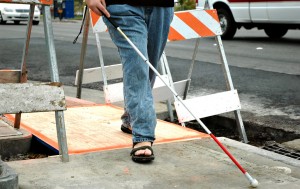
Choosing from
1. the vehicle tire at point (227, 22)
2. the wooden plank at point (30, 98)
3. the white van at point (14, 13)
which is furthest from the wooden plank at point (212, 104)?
the white van at point (14, 13)

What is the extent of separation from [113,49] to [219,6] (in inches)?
155

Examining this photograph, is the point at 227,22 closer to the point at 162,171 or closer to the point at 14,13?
the point at 162,171

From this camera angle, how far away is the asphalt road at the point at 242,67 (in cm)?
691

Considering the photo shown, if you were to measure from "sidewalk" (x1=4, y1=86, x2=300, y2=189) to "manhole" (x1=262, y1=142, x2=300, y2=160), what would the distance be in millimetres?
610

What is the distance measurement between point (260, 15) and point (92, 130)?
1116 cm

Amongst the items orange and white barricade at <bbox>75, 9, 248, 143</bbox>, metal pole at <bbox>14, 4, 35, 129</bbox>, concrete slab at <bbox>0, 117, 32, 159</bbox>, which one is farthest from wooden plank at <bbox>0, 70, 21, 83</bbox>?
orange and white barricade at <bbox>75, 9, 248, 143</bbox>

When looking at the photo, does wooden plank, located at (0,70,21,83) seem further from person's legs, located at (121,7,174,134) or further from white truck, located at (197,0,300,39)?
white truck, located at (197,0,300,39)

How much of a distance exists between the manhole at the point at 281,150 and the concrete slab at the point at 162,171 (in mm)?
662

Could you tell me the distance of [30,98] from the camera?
368cm

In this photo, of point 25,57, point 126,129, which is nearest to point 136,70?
point 126,129

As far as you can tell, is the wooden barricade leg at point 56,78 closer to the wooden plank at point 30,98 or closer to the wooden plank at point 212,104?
the wooden plank at point 30,98

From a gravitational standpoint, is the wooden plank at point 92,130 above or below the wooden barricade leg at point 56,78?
below

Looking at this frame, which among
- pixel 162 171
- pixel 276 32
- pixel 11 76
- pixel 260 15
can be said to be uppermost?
pixel 11 76

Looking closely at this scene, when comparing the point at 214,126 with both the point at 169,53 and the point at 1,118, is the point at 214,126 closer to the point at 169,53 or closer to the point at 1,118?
the point at 1,118
